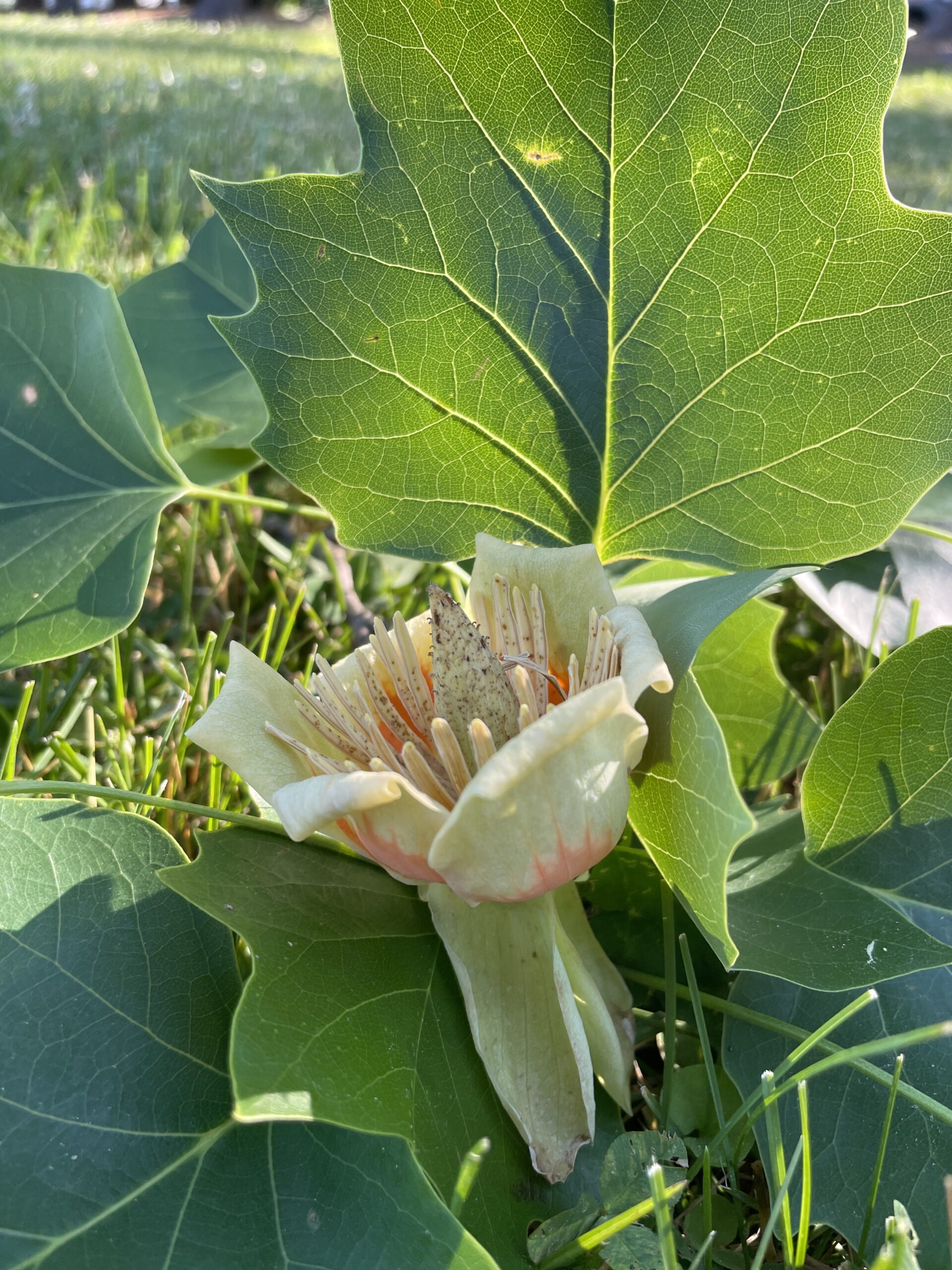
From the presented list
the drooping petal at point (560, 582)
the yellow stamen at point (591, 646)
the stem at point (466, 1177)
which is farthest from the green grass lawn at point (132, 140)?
the stem at point (466, 1177)

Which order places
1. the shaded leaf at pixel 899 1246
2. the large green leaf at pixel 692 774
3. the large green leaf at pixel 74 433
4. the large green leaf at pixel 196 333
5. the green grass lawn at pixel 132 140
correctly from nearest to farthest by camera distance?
the shaded leaf at pixel 899 1246 → the large green leaf at pixel 692 774 → the large green leaf at pixel 74 433 → the large green leaf at pixel 196 333 → the green grass lawn at pixel 132 140

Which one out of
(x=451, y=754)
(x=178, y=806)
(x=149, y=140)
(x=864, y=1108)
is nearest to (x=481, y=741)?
(x=451, y=754)

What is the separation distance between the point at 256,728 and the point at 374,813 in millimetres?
138

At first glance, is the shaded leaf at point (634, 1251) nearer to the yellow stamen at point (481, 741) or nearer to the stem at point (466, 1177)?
the stem at point (466, 1177)

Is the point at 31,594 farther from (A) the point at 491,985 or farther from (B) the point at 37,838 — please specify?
(A) the point at 491,985

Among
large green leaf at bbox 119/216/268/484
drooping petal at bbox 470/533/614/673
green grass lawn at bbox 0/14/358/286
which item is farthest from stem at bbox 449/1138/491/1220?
green grass lawn at bbox 0/14/358/286

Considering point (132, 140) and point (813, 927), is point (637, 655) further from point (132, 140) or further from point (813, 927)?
point (132, 140)

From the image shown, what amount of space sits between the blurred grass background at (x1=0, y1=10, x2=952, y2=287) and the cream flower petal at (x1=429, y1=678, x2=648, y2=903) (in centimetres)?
127

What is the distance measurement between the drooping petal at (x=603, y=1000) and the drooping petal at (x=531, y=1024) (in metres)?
0.04

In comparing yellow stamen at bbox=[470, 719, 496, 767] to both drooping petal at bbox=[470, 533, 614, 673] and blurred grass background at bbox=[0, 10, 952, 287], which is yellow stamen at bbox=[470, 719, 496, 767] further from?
blurred grass background at bbox=[0, 10, 952, 287]

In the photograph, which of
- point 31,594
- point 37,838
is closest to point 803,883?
point 37,838

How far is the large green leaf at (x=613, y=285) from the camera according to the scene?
0.76m

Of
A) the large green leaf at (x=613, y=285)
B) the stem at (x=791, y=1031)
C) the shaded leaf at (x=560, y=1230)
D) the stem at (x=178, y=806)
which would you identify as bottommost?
the shaded leaf at (x=560, y=1230)

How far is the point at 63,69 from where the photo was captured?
226 inches
